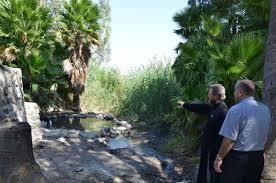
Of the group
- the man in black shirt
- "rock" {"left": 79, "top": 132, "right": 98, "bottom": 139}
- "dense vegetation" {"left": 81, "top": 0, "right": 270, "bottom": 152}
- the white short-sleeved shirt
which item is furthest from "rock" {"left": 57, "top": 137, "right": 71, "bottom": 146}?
the white short-sleeved shirt

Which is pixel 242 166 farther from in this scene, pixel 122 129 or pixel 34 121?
pixel 122 129

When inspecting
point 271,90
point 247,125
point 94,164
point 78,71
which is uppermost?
point 78,71

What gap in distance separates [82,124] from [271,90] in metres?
10.5

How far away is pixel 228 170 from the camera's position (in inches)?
173

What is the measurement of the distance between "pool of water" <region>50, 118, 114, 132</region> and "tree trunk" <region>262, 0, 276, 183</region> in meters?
8.99

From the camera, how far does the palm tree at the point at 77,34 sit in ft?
59.6

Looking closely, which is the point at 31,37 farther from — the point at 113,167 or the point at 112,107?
the point at 113,167

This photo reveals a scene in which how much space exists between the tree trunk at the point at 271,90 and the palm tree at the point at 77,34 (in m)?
13.5

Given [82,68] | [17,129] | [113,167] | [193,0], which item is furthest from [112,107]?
[17,129]

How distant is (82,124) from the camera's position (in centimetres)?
1496

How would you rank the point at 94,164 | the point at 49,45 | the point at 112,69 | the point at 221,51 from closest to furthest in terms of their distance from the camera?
the point at 94,164 < the point at 221,51 < the point at 49,45 < the point at 112,69

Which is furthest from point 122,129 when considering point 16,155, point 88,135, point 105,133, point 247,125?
point 16,155

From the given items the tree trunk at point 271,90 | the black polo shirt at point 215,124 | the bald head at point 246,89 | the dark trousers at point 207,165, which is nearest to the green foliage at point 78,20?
the dark trousers at point 207,165

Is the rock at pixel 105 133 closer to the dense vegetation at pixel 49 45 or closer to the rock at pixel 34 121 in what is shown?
the rock at pixel 34 121
